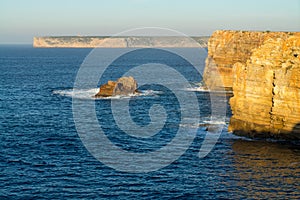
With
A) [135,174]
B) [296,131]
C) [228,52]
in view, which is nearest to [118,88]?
[228,52]

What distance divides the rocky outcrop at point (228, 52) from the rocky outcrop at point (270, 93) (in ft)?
165

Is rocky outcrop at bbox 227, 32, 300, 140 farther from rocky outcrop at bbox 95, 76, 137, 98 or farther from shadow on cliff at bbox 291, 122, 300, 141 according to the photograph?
rocky outcrop at bbox 95, 76, 137, 98

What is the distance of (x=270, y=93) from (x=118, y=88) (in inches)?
2016

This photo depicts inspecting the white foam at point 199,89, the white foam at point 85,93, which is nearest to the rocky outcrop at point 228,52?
the white foam at point 199,89

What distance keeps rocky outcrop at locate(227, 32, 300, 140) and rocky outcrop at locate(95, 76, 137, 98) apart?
43.2 m

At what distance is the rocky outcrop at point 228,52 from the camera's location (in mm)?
118188

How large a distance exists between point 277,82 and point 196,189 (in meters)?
23.6

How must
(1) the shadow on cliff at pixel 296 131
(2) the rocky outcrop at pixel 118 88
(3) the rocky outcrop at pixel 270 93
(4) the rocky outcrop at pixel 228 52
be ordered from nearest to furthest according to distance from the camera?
(1) the shadow on cliff at pixel 296 131 < (3) the rocky outcrop at pixel 270 93 < (2) the rocky outcrop at pixel 118 88 < (4) the rocky outcrop at pixel 228 52

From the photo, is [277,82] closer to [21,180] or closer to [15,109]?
[21,180]

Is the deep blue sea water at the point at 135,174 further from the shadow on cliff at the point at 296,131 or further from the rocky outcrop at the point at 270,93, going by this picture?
the rocky outcrop at the point at 270,93

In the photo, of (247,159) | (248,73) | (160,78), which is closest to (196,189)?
(247,159)

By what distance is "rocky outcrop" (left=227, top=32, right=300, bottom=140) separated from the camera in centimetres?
6012

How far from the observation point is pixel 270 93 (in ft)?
207

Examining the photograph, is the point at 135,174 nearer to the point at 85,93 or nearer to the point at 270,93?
the point at 270,93
